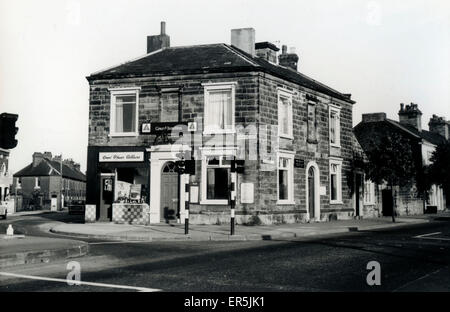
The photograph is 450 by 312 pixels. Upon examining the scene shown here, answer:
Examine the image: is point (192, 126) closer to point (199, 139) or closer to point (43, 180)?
point (199, 139)

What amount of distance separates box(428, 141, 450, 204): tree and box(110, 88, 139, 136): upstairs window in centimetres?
2308

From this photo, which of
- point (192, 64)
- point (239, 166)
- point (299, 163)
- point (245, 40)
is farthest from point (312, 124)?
point (239, 166)

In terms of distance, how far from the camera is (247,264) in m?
9.70

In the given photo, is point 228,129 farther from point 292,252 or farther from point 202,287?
point 202,287

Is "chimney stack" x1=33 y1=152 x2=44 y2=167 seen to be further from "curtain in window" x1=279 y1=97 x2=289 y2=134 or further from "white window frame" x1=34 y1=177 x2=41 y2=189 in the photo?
"curtain in window" x1=279 y1=97 x2=289 y2=134

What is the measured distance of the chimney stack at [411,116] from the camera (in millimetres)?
41500

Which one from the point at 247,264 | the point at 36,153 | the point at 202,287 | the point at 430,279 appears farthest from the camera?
the point at 36,153

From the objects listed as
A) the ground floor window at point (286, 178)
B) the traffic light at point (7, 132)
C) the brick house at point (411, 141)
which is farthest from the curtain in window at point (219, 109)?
the brick house at point (411, 141)

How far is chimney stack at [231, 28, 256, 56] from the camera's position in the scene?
25.4 metres

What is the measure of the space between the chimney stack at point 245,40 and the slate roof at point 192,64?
55 cm

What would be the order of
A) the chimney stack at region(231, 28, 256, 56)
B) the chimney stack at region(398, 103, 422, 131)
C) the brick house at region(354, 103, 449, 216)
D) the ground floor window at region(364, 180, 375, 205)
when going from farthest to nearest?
the chimney stack at region(398, 103, 422, 131), the brick house at region(354, 103, 449, 216), the ground floor window at region(364, 180, 375, 205), the chimney stack at region(231, 28, 256, 56)

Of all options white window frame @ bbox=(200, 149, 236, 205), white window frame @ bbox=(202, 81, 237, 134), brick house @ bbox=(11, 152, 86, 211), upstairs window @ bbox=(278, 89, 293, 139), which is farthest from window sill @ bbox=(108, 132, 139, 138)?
brick house @ bbox=(11, 152, 86, 211)

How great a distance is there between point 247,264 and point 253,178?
11.7 metres

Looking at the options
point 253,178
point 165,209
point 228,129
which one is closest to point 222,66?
point 228,129
